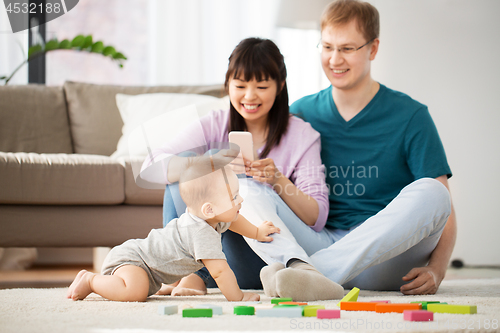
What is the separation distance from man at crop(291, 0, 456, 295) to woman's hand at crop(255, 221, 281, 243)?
147 mm

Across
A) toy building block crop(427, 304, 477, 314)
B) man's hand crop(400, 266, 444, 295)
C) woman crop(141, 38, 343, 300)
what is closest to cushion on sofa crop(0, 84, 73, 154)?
woman crop(141, 38, 343, 300)

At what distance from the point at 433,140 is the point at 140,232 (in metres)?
0.98

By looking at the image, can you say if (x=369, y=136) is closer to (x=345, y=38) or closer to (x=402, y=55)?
(x=345, y=38)

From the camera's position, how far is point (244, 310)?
72cm

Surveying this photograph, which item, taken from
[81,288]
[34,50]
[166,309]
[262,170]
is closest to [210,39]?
[34,50]

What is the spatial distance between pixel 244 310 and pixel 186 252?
233 millimetres

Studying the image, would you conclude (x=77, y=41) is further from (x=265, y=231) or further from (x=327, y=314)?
(x=327, y=314)

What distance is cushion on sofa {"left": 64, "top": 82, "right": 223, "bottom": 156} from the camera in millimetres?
2082

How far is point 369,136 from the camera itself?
122 centimetres

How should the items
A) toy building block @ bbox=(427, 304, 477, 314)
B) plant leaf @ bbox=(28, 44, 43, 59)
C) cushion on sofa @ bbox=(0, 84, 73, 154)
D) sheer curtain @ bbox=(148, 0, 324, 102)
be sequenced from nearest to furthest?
toy building block @ bbox=(427, 304, 477, 314)
cushion on sofa @ bbox=(0, 84, 73, 154)
plant leaf @ bbox=(28, 44, 43, 59)
sheer curtain @ bbox=(148, 0, 324, 102)

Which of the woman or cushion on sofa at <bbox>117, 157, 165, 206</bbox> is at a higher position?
the woman

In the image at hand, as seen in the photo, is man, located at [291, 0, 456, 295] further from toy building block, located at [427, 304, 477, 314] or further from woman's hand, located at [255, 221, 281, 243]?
toy building block, located at [427, 304, 477, 314]

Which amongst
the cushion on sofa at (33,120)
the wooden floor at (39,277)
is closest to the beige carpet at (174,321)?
the wooden floor at (39,277)

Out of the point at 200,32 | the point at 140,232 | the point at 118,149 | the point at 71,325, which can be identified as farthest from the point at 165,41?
the point at 71,325
